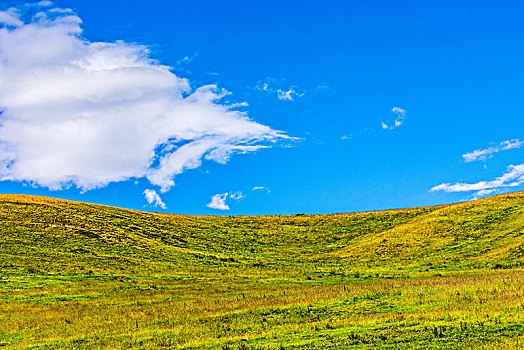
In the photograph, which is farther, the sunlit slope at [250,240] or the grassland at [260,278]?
the sunlit slope at [250,240]

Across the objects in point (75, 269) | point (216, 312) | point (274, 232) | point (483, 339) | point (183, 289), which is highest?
point (274, 232)

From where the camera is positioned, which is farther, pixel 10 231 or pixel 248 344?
pixel 10 231

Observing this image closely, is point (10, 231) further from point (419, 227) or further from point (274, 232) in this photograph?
point (419, 227)

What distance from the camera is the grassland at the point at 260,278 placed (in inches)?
833

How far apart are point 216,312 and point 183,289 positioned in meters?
17.2

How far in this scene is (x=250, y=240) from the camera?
331 ft

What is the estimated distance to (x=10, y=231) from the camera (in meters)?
74.2

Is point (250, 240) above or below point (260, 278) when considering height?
above

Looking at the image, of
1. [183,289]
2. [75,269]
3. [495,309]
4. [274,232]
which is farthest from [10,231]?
[495,309]

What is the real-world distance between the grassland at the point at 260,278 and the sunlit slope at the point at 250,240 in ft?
1.25

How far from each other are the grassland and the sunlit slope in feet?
1.25

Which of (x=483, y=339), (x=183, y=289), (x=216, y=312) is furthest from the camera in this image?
(x=183, y=289)

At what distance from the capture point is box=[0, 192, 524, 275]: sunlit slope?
62.5 meters

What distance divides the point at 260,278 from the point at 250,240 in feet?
154
